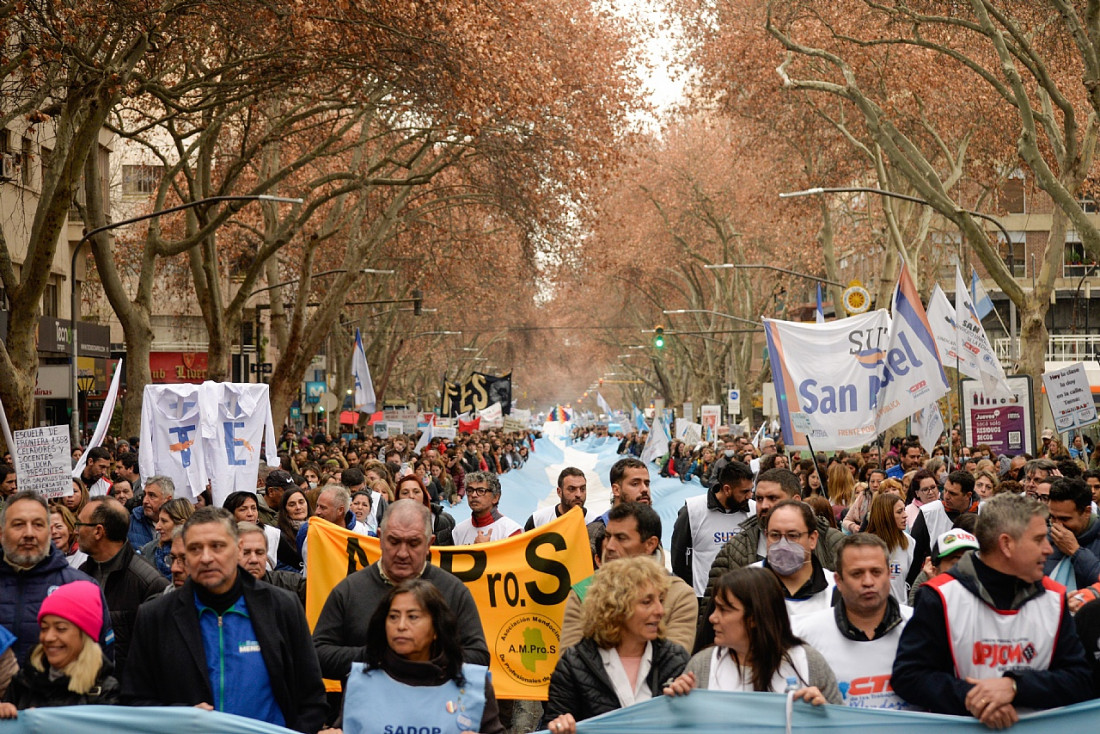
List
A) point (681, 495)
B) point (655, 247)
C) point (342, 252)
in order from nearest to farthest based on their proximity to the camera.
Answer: point (681, 495) < point (342, 252) < point (655, 247)

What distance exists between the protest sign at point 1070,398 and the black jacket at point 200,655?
46.2 feet

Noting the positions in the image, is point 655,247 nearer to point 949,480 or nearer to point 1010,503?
point 949,480

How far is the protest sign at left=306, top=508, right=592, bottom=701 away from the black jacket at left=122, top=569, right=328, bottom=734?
2.28 metres

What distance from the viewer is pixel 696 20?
32.6 m

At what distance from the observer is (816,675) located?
515 cm

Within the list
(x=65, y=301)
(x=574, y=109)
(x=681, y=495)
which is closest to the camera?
(x=574, y=109)

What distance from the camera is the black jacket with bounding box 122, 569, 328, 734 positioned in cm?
534

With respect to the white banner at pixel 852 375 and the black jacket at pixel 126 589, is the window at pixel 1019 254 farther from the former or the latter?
the black jacket at pixel 126 589

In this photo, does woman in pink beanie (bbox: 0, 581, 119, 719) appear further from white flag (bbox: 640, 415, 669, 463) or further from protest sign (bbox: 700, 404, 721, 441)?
protest sign (bbox: 700, 404, 721, 441)

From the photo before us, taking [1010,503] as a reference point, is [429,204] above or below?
above

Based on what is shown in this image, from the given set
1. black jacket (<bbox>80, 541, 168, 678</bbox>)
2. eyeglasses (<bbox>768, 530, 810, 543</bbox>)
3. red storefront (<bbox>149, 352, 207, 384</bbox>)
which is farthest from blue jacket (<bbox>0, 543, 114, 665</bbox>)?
red storefront (<bbox>149, 352, 207, 384</bbox>)

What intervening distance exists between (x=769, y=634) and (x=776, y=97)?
91.7ft

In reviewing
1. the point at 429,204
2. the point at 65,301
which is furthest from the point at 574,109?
the point at 65,301

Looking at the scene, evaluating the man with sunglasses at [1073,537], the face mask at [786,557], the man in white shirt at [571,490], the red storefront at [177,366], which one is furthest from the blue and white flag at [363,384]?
the face mask at [786,557]
